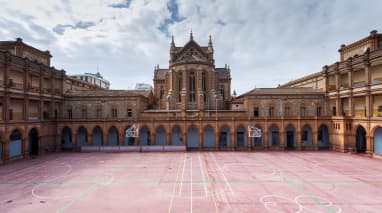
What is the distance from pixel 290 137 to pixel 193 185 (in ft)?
102

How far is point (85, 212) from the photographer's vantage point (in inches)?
589

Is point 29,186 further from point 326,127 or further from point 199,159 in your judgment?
point 326,127

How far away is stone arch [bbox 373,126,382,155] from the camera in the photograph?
33.2 m

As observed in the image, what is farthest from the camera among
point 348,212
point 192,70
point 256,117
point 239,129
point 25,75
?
point 192,70

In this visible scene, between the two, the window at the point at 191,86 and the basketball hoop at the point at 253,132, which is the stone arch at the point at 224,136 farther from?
the window at the point at 191,86

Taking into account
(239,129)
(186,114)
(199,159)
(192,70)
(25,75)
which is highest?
(192,70)

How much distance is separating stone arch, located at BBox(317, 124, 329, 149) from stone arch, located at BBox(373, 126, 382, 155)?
9012 millimetres

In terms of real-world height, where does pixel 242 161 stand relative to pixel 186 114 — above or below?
below

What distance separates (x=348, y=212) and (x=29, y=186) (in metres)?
27.5

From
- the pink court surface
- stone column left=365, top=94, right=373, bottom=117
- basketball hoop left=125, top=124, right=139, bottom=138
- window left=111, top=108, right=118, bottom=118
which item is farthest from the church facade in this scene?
the pink court surface

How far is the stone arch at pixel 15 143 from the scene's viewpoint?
3297 cm

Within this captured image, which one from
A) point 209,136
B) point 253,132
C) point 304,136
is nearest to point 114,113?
point 209,136

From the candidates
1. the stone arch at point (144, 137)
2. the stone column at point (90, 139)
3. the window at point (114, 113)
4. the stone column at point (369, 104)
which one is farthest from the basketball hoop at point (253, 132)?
the stone column at point (90, 139)

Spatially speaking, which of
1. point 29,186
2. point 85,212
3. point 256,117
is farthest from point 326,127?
point 29,186
